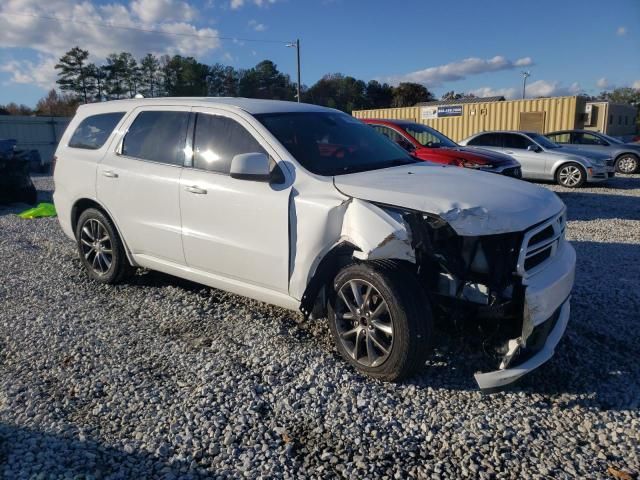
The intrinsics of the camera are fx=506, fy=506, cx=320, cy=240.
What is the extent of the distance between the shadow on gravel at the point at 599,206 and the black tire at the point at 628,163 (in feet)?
16.3

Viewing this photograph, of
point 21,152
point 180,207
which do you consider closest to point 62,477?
point 180,207

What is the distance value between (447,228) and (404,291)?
50cm

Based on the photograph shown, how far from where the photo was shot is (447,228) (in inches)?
128

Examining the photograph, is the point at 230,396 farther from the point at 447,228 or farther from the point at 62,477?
the point at 447,228

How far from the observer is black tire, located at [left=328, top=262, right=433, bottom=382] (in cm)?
316

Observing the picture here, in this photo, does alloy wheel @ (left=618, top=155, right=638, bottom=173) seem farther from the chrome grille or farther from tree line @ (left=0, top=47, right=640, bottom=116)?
tree line @ (left=0, top=47, right=640, bottom=116)

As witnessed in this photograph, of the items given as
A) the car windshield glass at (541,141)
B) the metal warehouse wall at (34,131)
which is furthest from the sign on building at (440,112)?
the metal warehouse wall at (34,131)

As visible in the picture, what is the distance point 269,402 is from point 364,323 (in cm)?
81

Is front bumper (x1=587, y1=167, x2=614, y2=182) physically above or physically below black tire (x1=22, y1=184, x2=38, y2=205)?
above

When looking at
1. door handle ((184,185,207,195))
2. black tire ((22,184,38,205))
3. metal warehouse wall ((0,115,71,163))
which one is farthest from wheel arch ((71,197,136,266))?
metal warehouse wall ((0,115,71,163))

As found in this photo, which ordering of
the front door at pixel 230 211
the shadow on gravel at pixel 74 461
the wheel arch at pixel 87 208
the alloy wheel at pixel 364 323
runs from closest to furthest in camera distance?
1. the shadow on gravel at pixel 74 461
2. the alloy wheel at pixel 364 323
3. the front door at pixel 230 211
4. the wheel arch at pixel 87 208

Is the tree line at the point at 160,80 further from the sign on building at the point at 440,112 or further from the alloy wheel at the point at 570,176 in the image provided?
the alloy wheel at the point at 570,176

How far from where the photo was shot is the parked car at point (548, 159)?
523 inches

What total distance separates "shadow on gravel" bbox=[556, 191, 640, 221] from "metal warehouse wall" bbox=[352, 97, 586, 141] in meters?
11.7
